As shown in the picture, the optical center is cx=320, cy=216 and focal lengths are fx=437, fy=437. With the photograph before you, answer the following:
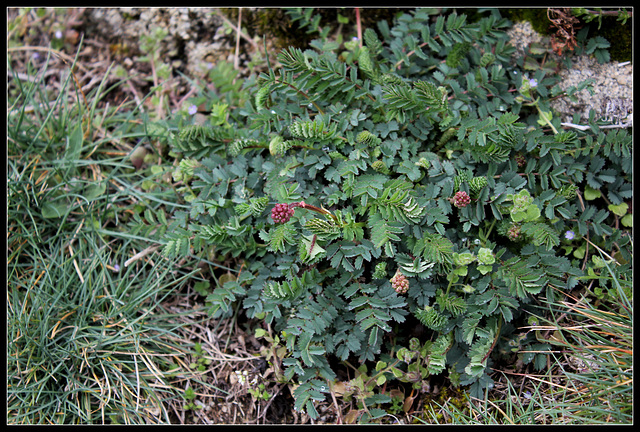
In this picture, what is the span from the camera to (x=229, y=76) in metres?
3.03

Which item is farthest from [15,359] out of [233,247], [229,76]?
[229,76]

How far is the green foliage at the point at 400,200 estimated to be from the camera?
2285mm

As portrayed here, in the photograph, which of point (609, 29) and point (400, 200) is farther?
point (609, 29)

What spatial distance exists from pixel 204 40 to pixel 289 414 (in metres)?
2.82

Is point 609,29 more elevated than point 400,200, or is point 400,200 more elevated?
point 609,29

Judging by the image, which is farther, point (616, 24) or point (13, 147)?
point (13, 147)

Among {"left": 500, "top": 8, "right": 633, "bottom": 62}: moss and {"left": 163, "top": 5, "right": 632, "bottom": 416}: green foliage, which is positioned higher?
{"left": 500, "top": 8, "right": 633, "bottom": 62}: moss

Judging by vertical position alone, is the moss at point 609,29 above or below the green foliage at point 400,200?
above

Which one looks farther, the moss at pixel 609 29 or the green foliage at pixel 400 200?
the moss at pixel 609 29

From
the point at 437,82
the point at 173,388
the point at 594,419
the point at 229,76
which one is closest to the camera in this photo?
the point at 594,419

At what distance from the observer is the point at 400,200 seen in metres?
2.21

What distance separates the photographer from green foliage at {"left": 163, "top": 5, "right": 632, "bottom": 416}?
2285 millimetres

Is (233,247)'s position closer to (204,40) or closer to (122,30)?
(204,40)

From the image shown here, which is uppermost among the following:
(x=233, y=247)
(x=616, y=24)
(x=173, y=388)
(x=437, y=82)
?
(x=616, y=24)
